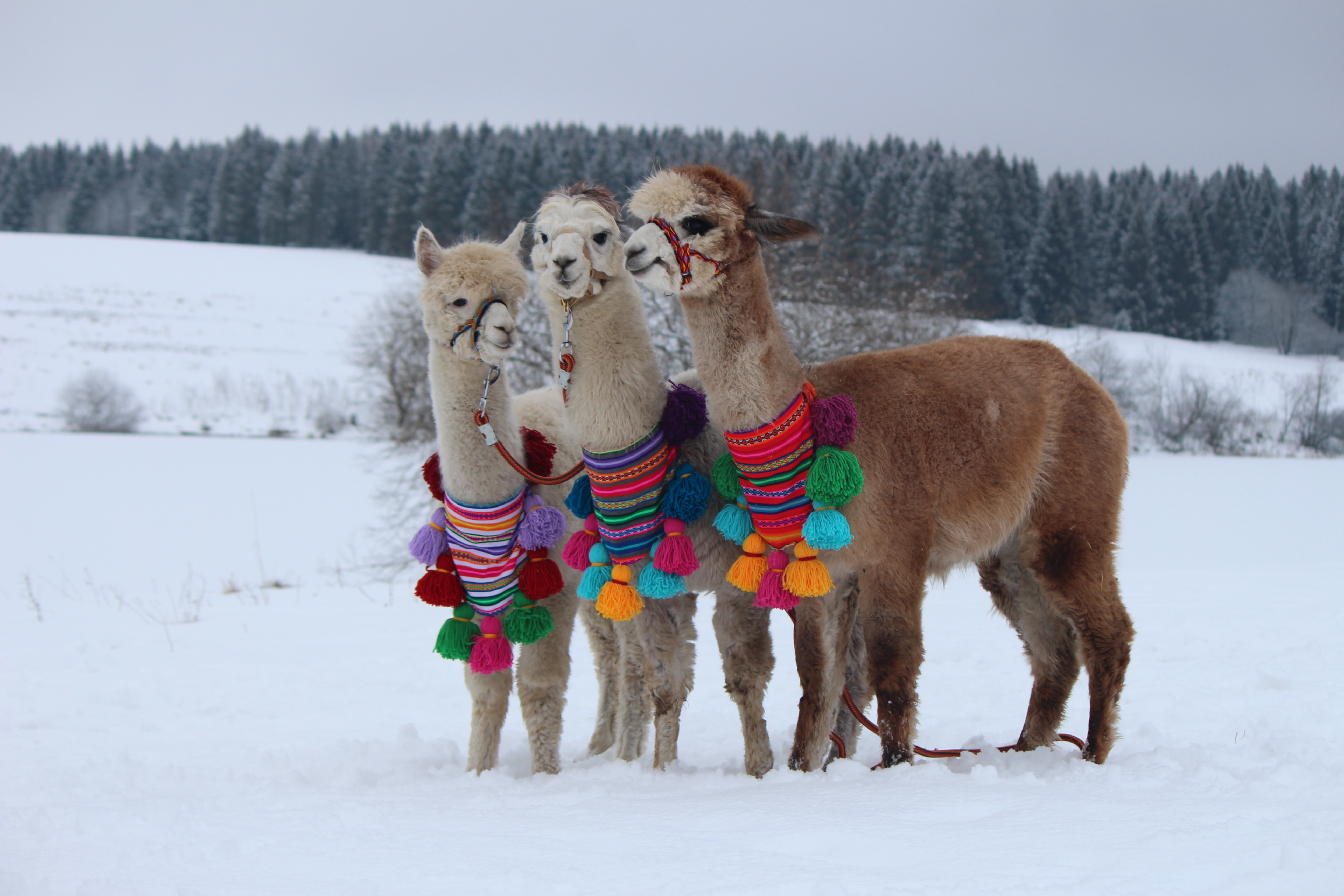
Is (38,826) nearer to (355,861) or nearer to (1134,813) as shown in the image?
(355,861)

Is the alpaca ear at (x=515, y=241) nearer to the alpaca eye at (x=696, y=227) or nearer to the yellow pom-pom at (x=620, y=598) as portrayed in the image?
the alpaca eye at (x=696, y=227)

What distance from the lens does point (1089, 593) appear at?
353cm

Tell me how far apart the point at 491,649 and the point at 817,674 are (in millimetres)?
1342

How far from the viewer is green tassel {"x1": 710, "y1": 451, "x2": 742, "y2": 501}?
350cm

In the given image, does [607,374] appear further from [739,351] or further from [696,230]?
[696,230]

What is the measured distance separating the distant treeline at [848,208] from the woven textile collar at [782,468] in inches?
52.5

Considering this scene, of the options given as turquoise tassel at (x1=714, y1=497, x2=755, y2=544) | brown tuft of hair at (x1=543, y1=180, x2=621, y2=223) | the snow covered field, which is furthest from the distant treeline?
the snow covered field

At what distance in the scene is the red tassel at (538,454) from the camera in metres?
3.92

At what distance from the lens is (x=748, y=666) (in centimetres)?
366

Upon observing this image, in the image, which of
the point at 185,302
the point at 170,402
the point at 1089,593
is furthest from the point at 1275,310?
the point at 185,302

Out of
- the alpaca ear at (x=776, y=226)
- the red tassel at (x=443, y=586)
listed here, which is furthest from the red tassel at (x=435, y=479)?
the alpaca ear at (x=776, y=226)

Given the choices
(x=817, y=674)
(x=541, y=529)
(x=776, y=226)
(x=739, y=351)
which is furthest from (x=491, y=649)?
(x=776, y=226)

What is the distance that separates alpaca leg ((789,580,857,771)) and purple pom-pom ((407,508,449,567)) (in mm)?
1522

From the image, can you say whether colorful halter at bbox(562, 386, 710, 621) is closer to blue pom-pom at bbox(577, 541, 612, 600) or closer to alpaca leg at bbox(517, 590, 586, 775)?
blue pom-pom at bbox(577, 541, 612, 600)
